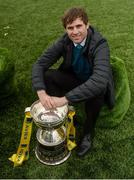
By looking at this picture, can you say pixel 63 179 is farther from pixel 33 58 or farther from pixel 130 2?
pixel 130 2

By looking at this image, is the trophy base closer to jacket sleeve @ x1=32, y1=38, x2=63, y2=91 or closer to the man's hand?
the man's hand

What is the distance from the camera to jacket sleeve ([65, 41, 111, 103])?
239cm

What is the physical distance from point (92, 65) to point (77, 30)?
0.99 feet

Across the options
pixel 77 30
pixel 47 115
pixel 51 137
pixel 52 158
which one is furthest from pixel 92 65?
pixel 52 158

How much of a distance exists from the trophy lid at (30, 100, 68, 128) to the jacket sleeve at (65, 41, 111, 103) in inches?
5.4

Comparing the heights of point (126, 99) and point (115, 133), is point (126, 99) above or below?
above

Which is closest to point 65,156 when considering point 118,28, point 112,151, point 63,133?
point 63,133

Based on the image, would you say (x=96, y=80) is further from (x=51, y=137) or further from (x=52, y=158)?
(x=52, y=158)

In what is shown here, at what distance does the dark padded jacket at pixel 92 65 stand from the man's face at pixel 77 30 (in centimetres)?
6

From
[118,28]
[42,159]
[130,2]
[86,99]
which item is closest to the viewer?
[86,99]

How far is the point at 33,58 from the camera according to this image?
4164mm

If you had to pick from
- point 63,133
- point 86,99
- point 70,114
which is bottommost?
point 63,133

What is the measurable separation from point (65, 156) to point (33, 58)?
5.82ft

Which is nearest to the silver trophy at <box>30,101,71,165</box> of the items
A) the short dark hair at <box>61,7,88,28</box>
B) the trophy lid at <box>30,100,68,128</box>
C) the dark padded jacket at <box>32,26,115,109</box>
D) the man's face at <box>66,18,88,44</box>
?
the trophy lid at <box>30,100,68,128</box>
